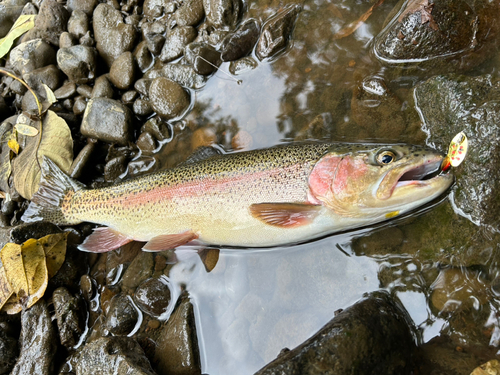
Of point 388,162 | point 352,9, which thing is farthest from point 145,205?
point 352,9

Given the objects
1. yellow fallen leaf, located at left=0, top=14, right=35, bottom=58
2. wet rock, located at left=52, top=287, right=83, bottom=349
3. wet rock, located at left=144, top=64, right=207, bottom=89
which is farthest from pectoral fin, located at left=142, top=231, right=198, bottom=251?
yellow fallen leaf, located at left=0, top=14, right=35, bottom=58

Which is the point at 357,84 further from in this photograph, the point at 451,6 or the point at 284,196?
the point at 284,196

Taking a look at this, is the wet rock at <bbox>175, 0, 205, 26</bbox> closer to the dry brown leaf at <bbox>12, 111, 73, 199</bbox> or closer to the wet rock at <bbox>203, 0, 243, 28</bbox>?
the wet rock at <bbox>203, 0, 243, 28</bbox>

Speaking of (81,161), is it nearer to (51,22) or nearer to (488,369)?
(51,22)

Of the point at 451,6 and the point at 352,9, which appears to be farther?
the point at 352,9

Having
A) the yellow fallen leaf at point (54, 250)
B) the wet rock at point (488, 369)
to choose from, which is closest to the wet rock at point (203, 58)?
the yellow fallen leaf at point (54, 250)

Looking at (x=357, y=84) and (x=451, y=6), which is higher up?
(x=451, y=6)

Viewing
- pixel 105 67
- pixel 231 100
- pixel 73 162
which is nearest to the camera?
pixel 231 100

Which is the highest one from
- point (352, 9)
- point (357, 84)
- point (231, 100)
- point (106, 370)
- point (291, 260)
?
point (352, 9)
